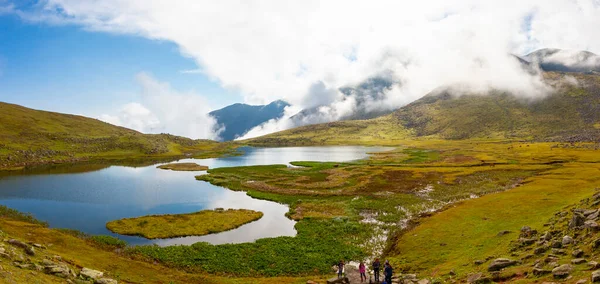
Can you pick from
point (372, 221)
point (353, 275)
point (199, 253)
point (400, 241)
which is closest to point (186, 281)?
point (199, 253)

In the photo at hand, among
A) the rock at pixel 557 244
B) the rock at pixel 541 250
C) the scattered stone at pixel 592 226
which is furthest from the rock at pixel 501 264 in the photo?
the scattered stone at pixel 592 226

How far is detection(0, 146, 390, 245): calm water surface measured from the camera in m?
61.5

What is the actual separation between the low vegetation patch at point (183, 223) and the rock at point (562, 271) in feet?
174

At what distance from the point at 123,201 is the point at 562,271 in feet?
309

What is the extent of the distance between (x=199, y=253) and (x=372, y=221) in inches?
1415

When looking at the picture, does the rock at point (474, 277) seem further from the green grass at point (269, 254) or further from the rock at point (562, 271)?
the green grass at point (269, 254)

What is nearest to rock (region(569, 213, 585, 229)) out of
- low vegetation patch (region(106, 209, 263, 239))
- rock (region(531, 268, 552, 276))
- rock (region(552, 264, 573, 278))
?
rock (region(531, 268, 552, 276))

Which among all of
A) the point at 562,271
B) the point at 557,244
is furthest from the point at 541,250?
the point at 562,271

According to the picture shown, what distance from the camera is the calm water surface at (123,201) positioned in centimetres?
6150

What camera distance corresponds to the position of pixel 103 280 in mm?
28094

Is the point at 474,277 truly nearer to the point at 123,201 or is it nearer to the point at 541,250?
the point at 541,250

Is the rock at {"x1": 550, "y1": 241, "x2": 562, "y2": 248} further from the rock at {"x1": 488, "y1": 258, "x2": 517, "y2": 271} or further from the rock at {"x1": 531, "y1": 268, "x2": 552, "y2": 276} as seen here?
the rock at {"x1": 531, "y1": 268, "x2": 552, "y2": 276}

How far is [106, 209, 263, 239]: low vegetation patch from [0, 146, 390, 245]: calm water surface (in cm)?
190

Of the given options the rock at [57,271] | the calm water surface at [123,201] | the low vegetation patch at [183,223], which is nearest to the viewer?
the rock at [57,271]
